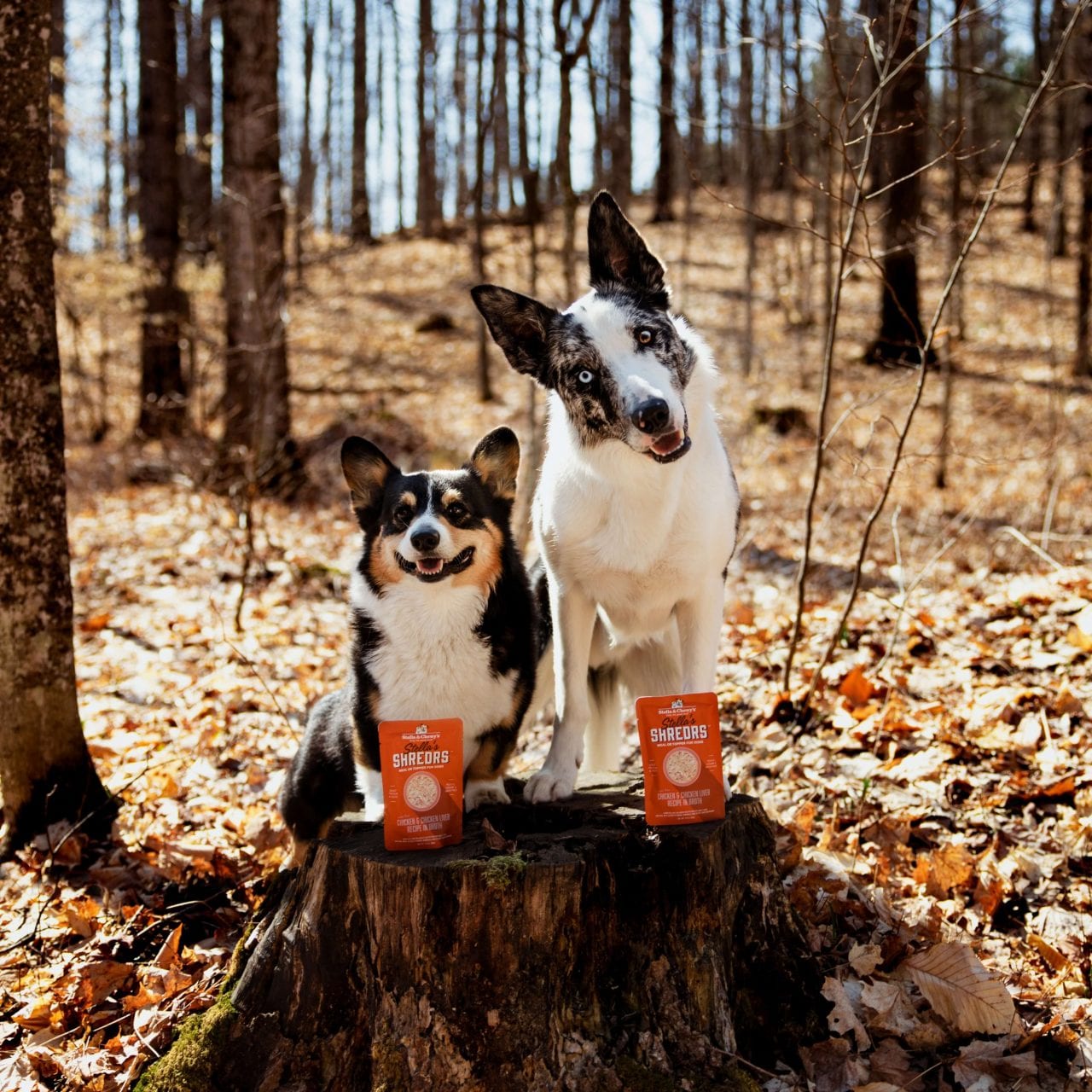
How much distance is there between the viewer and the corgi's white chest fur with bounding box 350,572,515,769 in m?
3.43

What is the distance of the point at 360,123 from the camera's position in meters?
30.2

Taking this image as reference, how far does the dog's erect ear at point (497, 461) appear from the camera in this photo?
3.66 metres

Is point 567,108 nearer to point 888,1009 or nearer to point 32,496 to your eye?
point 32,496

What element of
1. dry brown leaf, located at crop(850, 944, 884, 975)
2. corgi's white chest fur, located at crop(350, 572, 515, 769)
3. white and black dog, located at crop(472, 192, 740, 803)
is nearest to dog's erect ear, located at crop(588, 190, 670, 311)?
white and black dog, located at crop(472, 192, 740, 803)

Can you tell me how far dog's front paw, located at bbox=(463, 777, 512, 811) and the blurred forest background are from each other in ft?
3.41

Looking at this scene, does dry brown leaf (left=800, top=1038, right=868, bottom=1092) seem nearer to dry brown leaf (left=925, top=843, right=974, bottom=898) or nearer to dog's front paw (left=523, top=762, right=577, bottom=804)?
dry brown leaf (left=925, top=843, right=974, bottom=898)

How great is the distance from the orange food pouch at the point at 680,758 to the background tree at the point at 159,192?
13.6 m

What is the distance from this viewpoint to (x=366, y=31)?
30891mm

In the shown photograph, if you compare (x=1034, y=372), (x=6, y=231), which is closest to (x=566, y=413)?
(x=6, y=231)

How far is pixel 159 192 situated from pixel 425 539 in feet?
47.3

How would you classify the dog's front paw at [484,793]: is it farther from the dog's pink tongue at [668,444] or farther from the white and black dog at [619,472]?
the dog's pink tongue at [668,444]

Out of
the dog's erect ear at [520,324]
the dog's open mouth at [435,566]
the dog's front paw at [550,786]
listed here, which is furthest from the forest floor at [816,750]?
the dog's erect ear at [520,324]

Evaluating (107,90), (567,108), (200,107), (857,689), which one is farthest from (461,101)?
(857,689)

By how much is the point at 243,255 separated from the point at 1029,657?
29.2ft
